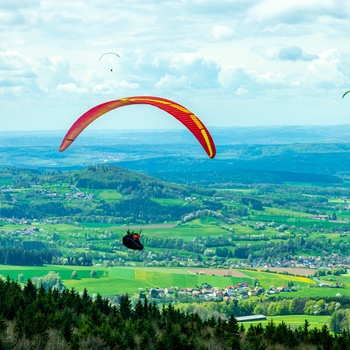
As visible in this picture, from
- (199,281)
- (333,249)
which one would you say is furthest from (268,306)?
(333,249)

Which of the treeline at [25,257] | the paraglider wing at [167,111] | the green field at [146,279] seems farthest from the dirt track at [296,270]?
the paraglider wing at [167,111]

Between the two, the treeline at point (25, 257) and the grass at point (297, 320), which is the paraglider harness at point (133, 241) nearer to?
the grass at point (297, 320)

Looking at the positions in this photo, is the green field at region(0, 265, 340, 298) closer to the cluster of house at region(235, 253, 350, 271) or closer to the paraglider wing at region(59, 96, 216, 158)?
the cluster of house at region(235, 253, 350, 271)

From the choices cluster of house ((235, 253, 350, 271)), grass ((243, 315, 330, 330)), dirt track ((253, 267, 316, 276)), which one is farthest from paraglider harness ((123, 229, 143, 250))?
cluster of house ((235, 253, 350, 271))

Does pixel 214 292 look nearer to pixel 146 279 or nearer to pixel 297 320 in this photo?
pixel 146 279

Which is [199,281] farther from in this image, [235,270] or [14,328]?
[14,328]
